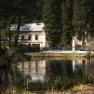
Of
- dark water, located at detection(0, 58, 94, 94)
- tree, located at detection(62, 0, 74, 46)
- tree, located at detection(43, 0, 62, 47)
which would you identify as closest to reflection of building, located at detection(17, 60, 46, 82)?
dark water, located at detection(0, 58, 94, 94)

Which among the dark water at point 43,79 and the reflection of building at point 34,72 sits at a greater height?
the dark water at point 43,79

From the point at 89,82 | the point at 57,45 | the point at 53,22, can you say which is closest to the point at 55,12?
the point at 53,22

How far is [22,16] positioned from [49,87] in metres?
3.57

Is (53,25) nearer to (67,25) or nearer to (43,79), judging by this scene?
(67,25)

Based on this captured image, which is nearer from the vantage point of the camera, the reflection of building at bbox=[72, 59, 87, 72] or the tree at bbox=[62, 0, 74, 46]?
the reflection of building at bbox=[72, 59, 87, 72]

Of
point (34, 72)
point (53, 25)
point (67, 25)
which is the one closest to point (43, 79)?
point (34, 72)

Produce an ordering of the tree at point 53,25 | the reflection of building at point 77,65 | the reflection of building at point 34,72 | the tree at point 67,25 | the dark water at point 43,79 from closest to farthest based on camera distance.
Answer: the dark water at point 43,79
the reflection of building at point 34,72
the reflection of building at point 77,65
the tree at point 67,25
the tree at point 53,25

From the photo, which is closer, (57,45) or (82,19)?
(82,19)

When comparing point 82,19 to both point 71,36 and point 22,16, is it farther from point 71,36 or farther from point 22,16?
point 22,16

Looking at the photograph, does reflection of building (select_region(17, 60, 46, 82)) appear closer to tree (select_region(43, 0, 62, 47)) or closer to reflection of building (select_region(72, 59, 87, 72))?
reflection of building (select_region(72, 59, 87, 72))

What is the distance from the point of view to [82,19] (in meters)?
50.9

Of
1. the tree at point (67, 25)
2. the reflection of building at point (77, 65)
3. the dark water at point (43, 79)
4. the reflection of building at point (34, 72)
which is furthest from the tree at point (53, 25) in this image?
the dark water at point (43, 79)

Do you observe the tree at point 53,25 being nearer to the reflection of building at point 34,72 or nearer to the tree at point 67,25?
the tree at point 67,25

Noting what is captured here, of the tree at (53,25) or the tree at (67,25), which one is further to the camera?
the tree at (53,25)
